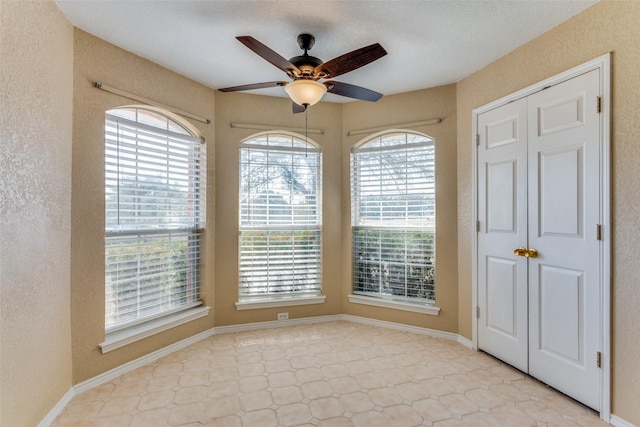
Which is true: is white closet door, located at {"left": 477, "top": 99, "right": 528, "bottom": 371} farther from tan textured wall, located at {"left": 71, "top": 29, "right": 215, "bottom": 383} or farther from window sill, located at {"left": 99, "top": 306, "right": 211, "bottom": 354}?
tan textured wall, located at {"left": 71, "top": 29, "right": 215, "bottom": 383}

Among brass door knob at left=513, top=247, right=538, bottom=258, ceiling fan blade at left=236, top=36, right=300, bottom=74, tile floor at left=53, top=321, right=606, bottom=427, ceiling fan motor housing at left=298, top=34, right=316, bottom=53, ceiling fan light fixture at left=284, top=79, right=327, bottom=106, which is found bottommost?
tile floor at left=53, top=321, right=606, bottom=427

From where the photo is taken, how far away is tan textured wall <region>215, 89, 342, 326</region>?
3457 mm

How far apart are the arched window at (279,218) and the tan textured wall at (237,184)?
0.09 m

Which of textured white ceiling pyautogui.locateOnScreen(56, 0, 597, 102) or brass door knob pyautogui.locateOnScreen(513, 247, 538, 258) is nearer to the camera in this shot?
textured white ceiling pyautogui.locateOnScreen(56, 0, 597, 102)

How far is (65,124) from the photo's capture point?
2.19 metres

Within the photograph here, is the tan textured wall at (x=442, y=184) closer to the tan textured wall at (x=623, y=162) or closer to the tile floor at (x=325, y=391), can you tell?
the tile floor at (x=325, y=391)

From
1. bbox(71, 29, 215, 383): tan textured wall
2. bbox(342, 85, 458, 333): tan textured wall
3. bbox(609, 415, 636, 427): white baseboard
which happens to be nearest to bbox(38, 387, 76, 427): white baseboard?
bbox(71, 29, 215, 383): tan textured wall

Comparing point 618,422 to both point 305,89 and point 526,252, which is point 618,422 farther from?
point 305,89

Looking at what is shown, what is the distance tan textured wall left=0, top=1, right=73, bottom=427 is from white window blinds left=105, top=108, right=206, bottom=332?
0.37m

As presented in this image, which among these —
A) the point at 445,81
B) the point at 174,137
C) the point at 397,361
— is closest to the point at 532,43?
the point at 445,81

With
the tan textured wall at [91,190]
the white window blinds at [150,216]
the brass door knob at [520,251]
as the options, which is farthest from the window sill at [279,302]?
the brass door knob at [520,251]

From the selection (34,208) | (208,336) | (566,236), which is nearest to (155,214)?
(34,208)

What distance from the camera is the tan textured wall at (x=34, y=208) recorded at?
165 cm

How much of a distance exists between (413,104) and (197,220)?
2.63 meters
